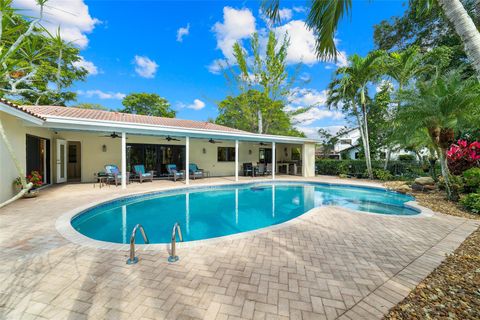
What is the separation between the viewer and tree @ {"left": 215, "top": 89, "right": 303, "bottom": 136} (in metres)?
23.1

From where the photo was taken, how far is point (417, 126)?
7.65 meters

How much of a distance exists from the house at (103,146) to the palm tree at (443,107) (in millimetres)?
7772

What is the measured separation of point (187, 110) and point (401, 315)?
116 ft

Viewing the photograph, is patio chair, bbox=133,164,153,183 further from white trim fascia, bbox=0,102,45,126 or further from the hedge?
the hedge

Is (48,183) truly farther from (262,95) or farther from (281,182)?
(262,95)

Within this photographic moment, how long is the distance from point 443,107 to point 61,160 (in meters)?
17.2

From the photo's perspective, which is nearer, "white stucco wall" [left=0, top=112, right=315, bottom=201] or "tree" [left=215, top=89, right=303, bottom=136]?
"white stucco wall" [left=0, top=112, right=315, bottom=201]

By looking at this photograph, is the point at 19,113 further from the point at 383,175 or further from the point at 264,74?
the point at 264,74

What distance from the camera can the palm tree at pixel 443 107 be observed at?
6.54 m

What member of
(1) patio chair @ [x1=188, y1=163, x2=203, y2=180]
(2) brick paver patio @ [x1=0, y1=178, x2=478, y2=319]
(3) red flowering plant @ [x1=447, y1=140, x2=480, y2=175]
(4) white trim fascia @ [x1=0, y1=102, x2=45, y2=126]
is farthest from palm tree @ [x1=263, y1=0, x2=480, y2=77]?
(1) patio chair @ [x1=188, y1=163, x2=203, y2=180]

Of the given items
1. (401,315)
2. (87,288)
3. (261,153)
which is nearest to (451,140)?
(401,315)

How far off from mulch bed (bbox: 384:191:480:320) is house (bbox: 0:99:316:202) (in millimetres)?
8976

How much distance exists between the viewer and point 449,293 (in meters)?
2.55

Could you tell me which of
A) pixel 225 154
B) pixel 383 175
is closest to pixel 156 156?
pixel 225 154
